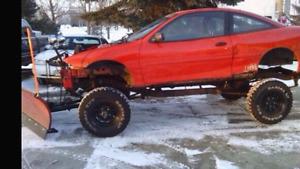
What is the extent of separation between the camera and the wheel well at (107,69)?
674 centimetres

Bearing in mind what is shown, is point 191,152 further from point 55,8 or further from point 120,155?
point 55,8

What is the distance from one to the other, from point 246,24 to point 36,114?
3651mm

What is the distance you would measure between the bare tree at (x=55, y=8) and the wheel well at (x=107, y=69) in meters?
34.1

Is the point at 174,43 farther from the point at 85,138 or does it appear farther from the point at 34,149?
the point at 34,149

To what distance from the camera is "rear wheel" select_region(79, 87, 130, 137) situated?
6.61m

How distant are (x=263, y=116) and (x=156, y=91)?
1.80 metres

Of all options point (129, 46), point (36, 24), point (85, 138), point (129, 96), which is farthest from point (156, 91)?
point (36, 24)

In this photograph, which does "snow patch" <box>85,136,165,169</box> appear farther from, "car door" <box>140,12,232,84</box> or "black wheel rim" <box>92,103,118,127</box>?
"car door" <box>140,12,232,84</box>

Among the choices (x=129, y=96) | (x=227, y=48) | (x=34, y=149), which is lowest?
(x=34, y=149)

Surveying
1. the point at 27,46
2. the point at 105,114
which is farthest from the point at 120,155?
the point at 27,46

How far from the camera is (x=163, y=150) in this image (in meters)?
6.00

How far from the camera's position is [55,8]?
43.7m

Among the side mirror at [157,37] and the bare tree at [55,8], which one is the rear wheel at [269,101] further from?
the bare tree at [55,8]

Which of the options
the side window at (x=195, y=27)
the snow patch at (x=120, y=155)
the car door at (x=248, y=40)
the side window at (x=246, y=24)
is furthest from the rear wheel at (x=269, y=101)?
the snow patch at (x=120, y=155)
